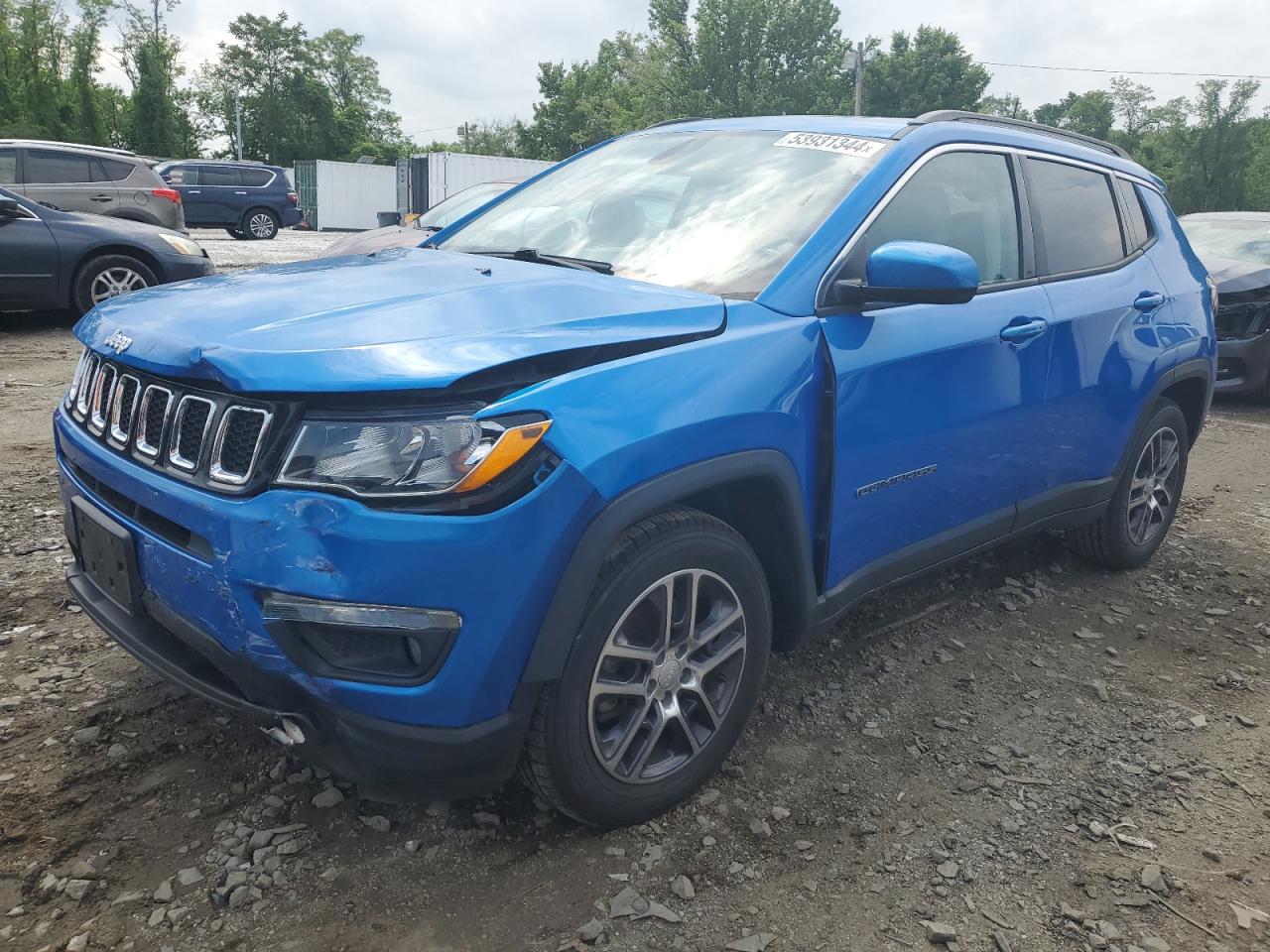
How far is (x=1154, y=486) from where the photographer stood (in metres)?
4.48

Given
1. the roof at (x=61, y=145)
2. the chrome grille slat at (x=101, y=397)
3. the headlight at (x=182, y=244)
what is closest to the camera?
the chrome grille slat at (x=101, y=397)

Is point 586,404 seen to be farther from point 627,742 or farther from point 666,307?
point 627,742

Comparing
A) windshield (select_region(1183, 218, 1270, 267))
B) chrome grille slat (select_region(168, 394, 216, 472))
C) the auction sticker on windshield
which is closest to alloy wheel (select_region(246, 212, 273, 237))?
windshield (select_region(1183, 218, 1270, 267))

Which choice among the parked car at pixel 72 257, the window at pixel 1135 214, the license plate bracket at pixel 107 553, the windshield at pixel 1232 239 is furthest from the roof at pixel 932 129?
the parked car at pixel 72 257

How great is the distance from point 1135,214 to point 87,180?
12.5m

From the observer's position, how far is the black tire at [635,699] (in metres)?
2.17

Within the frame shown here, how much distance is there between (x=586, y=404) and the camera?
2.08 meters

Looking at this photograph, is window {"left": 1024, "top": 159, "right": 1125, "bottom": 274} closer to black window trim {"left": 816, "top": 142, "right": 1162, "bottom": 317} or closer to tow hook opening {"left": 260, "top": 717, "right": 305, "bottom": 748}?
black window trim {"left": 816, "top": 142, "right": 1162, "bottom": 317}

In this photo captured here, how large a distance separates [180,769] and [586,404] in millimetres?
1502

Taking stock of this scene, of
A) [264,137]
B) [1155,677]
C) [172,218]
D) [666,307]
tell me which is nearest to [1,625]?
[666,307]

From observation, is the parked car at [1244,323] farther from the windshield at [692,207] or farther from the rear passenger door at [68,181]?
the rear passenger door at [68,181]

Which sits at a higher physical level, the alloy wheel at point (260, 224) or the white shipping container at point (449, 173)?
the white shipping container at point (449, 173)

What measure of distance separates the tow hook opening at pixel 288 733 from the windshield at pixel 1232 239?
359 inches

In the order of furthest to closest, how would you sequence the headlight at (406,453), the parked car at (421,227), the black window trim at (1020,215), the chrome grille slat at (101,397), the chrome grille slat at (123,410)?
1. the parked car at (421,227)
2. the black window trim at (1020,215)
3. the chrome grille slat at (101,397)
4. the chrome grille slat at (123,410)
5. the headlight at (406,453)
